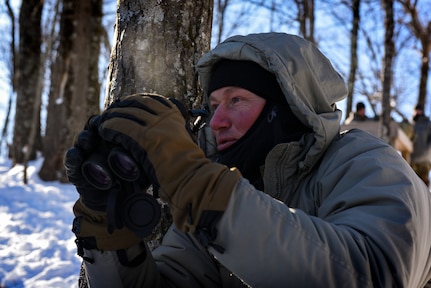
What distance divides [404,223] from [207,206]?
1.96 feet

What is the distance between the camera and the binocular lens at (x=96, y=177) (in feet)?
4.85

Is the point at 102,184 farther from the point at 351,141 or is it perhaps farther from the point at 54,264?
the point at 54,264

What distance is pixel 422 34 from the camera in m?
14.5

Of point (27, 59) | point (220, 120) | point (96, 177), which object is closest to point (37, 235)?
point (220, 120)

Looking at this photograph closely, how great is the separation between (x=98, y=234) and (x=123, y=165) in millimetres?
383

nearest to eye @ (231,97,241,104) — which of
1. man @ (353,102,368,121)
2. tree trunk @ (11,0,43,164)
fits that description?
man @ (353,102,368,121)

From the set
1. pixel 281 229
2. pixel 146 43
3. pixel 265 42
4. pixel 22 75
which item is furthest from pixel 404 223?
pixel 22 75

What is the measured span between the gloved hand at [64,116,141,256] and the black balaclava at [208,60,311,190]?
1.82ft

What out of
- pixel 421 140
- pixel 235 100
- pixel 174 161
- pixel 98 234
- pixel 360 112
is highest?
pixel 235 100

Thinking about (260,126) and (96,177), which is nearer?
(96,177)

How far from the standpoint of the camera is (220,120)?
2037 mm

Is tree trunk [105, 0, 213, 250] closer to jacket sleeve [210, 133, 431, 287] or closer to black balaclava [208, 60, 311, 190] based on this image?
black balaclava [208, 60, 311, 190]

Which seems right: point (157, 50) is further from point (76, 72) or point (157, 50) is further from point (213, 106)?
point (76, 72)

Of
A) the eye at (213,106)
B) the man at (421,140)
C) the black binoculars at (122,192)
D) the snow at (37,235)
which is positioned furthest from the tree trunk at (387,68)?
the black binoculars at (122,192)
